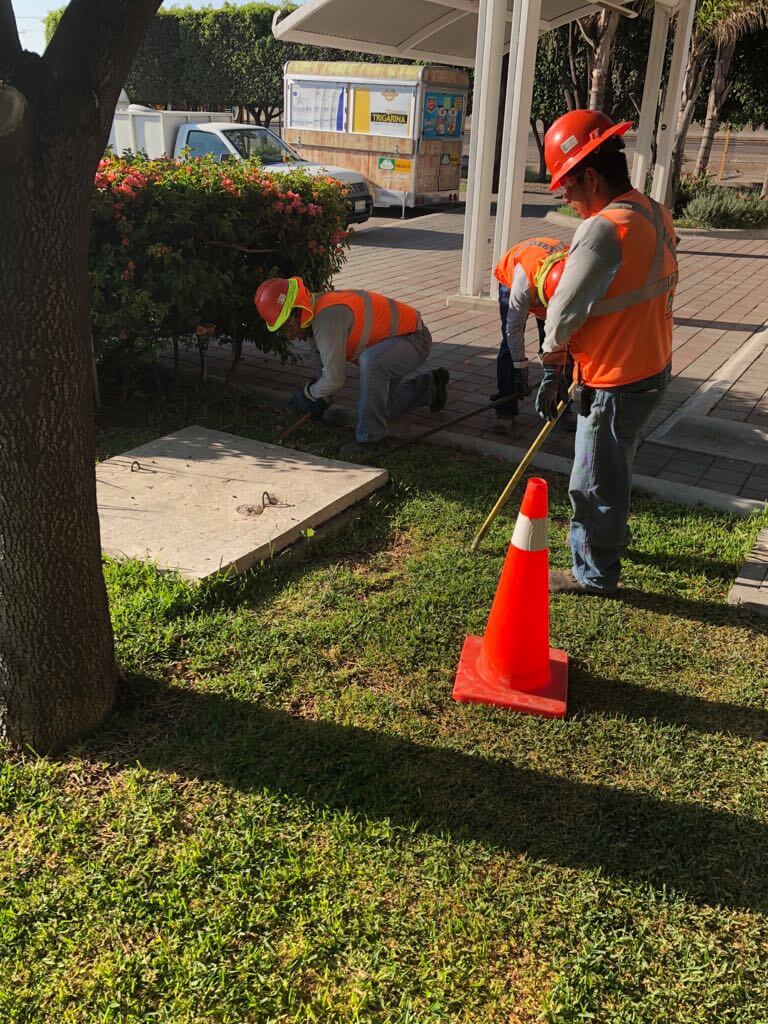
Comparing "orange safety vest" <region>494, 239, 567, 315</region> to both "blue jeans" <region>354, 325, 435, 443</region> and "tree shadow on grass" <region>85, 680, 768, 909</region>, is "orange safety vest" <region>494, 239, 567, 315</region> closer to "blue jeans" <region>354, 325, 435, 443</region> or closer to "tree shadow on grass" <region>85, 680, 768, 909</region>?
"blue jeans" <region>354, 325, 435, 443</region>

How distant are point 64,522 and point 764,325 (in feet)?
28.2

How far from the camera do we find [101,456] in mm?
5285

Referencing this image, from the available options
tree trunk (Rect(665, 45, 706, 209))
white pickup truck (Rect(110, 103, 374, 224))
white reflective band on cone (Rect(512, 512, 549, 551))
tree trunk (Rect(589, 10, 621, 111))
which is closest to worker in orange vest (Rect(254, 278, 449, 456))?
white reflective band on cone (Rect(512, 512, 549, 551))

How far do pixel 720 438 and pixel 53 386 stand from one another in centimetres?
465

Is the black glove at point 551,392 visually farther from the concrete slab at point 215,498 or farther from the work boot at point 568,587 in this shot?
the concrete slab at point 215,498

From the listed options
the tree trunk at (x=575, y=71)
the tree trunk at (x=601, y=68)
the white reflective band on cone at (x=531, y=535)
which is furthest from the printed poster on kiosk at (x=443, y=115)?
the white reflective band on cone at (x=531, y=535)

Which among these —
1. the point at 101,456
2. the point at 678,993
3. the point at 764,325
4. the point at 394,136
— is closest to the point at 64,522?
the point at 678,993

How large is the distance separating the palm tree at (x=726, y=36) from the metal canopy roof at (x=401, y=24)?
802 cm

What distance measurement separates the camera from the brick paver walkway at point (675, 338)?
5582 millimetres

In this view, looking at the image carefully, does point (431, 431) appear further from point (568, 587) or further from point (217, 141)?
point (217, 141)

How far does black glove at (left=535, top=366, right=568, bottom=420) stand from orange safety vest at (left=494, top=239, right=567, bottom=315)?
127 centimetres

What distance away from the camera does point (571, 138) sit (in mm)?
3439

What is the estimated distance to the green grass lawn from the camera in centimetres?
220

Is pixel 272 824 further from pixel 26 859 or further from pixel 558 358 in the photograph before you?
pixel 558 358
